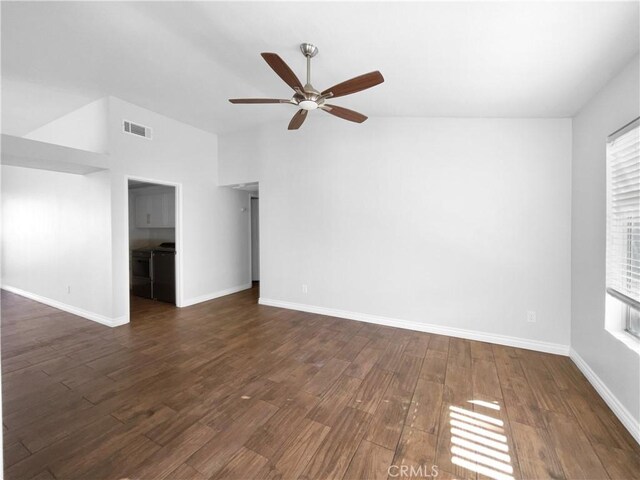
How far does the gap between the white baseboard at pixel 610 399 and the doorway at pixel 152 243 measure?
5158 mm

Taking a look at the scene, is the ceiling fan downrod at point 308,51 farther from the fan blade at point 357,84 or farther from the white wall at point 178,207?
the white wall at point 178,207

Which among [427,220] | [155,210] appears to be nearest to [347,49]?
[427,220]

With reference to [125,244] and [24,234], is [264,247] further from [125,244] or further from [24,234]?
[24,234]

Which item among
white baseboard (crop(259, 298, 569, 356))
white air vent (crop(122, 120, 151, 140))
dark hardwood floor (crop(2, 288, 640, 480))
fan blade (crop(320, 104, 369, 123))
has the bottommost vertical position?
dark hardwood floor (crop(2, 288, 640, 480))

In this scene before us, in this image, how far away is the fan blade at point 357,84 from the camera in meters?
2.06

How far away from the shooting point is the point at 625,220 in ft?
7.16

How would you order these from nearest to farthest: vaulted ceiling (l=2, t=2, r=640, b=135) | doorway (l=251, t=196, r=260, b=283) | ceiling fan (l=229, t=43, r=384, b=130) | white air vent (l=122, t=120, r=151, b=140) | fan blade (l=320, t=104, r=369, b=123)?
1. vaulted ceiling (l=2, t=2, r=640, b=135)
2. ceiling fan (l=229, t=43, r=384, b=130)
3. fan blade (l=320, t=104, r=369, b=123)
4. white air vent (l=122, t=120, r=151, b=140)
5. doorway (l=251, t=196, r=260, b=283)

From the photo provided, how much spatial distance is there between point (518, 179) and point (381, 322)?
2333mm

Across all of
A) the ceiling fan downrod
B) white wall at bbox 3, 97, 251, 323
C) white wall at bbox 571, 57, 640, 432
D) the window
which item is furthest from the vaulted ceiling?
white wall at bbox 3, 97, 251, 323

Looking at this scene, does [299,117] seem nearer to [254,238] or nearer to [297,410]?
[297,410]

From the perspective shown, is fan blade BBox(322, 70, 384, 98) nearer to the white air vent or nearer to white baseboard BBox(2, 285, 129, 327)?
the white air vent

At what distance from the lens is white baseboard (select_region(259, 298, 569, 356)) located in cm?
307

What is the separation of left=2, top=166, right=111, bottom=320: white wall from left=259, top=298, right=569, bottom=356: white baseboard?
2596 millimetres

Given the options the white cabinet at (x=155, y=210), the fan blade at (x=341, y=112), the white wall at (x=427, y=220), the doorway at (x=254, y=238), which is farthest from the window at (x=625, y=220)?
the white cabinet at (x=155, y=210)
